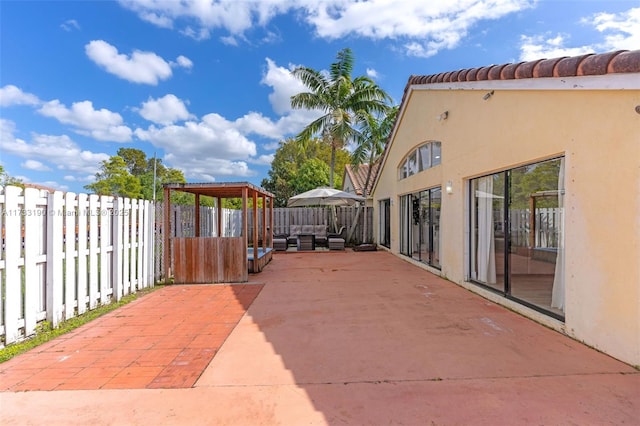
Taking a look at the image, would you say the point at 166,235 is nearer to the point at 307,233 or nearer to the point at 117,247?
the point at 117,247

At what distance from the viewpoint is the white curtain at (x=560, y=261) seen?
4.44 metres

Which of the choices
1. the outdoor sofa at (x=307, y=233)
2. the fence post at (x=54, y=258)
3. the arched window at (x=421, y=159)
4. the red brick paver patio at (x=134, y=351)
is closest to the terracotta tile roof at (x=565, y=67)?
the arched window at (x=421, y=159)

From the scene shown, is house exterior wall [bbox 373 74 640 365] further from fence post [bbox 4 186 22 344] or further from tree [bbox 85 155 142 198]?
tree [bbox 85 155 142 198]

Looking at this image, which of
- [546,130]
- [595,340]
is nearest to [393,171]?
[546,130]

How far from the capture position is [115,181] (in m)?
34.9

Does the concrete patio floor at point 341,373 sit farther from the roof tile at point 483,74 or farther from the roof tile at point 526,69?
the roof tile at point 483,74

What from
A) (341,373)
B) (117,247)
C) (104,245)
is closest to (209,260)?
(117,247)

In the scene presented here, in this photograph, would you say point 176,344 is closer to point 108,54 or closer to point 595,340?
point 595,340

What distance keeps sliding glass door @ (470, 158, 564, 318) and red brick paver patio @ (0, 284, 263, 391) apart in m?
4.58

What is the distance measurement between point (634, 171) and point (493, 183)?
9.39 feet

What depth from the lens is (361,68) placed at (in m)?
16.8

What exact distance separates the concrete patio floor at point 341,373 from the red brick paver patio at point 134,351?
24mm

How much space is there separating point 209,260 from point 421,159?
6602 millimetres

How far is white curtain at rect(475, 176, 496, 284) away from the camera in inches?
244
